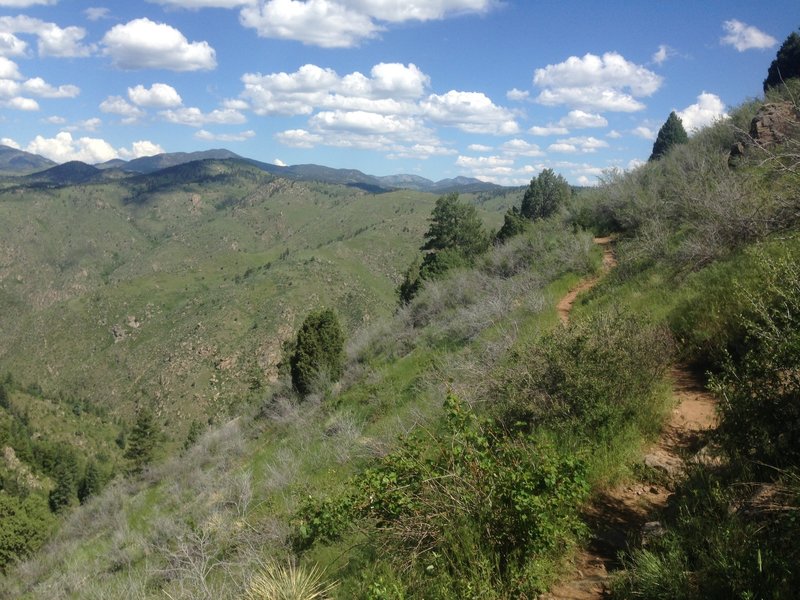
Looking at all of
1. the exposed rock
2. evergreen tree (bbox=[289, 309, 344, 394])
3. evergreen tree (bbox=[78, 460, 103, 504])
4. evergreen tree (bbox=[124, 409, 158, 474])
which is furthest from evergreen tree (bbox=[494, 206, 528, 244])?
evergreen tree (bbox=[78, 460, 103, 504])

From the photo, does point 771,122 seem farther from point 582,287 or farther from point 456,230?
point 456,230

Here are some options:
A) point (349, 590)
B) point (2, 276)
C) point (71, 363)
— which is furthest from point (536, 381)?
point (2, 276)

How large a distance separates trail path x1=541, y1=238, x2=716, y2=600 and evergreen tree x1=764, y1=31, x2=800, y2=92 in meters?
38.2

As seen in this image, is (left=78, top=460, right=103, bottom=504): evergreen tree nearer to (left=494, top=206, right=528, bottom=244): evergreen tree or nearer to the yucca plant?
(left=494, top=206, right=528, bottom=244): evergreen tree

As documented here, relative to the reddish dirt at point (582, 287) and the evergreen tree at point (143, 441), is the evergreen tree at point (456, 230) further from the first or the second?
the evergreen tree at point (143, 441)

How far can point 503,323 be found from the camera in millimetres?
12531

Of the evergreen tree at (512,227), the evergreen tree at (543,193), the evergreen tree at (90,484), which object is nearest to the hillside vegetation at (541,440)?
the evergreen tree at (512,227)

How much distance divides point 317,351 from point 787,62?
1540 inches

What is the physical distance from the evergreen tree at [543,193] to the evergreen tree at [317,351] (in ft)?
71.0

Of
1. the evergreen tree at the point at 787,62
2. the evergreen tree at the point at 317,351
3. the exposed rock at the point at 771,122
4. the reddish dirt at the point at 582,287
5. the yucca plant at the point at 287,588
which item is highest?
the evergreen tree at the point at 787,62

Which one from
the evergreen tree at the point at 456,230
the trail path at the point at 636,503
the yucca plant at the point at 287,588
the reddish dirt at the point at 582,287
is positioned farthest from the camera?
the evergreen tree at the point at 456,230

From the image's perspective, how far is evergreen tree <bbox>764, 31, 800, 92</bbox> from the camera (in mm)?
33500

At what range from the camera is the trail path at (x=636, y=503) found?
3590 millimetres

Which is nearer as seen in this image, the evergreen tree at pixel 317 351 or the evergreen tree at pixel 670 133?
the evergreen tree at pixel 317 351
